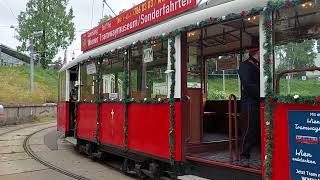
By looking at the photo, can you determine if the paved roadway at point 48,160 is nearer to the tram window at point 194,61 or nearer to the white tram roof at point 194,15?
the tram window at point 194,61

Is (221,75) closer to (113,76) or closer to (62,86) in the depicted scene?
(113,76)

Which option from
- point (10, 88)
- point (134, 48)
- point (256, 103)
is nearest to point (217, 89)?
point (134, 48)

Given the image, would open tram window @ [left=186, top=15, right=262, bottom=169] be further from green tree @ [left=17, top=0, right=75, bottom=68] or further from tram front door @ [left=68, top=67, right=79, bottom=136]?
green tree @ [left=17, top=0, right=75, bottom=68]

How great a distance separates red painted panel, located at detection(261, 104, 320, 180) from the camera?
4.91m

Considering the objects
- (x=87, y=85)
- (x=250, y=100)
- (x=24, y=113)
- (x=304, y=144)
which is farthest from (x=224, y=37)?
(x=24, y=113)

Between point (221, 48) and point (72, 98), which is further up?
point (221, 48)

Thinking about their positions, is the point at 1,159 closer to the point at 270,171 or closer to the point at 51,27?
the point at 270,171

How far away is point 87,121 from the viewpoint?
11.3m

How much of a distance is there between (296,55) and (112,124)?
203 inches

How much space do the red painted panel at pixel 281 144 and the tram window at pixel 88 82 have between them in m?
6.27

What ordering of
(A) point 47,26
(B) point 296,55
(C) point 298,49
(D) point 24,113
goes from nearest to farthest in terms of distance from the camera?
(B) point 296,55
(C) point 298,49
(D) point 24,113
(A) point 47,26

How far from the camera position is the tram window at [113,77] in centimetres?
905

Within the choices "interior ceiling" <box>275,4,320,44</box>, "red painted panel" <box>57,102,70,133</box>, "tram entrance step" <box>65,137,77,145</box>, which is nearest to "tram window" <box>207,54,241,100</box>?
"interior ceiling" <box>275,4,320,44</box>

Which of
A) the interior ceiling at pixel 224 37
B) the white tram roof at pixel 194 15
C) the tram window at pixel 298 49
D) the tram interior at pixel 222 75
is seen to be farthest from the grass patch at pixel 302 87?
the interior ceiling at pixel 224 37
